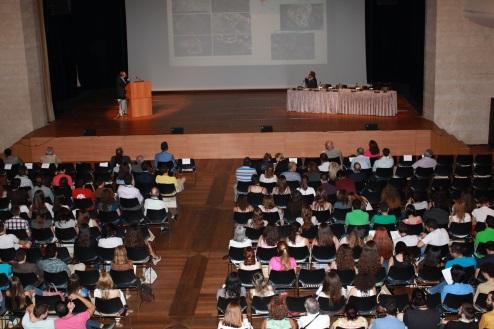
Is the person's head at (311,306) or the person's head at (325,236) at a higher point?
the person's head at (325,236)

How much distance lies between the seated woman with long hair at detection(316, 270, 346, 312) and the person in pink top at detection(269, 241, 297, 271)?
3.14 feet

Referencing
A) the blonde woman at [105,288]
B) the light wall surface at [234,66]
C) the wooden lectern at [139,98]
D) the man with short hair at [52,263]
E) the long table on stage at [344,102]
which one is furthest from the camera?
the light wall surface at [234,66]

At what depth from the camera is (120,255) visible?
1027 cm

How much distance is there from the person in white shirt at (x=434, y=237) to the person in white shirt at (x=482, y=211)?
46.2 inches

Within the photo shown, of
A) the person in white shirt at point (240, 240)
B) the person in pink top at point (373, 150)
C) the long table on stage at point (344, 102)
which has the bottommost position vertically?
the person in white shirt at point (240, 240)

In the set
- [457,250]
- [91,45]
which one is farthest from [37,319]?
[91,45]

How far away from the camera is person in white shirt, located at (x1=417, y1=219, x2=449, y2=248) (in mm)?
10875

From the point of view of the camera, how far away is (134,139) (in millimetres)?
18828

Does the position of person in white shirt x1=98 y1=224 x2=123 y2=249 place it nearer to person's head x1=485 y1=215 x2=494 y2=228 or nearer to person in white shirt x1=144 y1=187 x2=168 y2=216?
person in white shirt x1=144 y1=187 x2=168 y2=216

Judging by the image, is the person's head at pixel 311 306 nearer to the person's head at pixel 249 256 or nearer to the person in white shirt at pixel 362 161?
the person's head at pixel 249 256

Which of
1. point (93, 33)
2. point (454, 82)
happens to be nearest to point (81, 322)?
point (454, 82)

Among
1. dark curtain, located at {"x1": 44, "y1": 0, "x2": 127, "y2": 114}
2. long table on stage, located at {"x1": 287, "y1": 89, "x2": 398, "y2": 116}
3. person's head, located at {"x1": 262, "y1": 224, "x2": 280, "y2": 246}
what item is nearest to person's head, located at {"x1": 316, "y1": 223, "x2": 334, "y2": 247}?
person's head, located at {"x1": 262, "y1": 224, "x2": 280, "y2": 246}

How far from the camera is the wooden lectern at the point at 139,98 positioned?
2073cm

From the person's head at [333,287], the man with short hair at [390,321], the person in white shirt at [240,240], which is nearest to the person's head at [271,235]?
the person in white shirt at [240,240]
